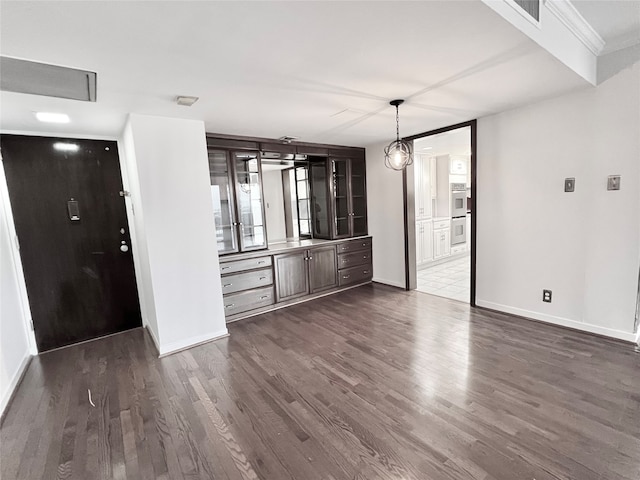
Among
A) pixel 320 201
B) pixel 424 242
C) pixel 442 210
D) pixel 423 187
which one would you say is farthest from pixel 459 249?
pixel 320 201

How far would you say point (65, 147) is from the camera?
3295 millimetres

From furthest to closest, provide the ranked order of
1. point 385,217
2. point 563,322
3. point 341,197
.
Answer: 1. point 341,197
2. point 385,217
3. point 563,322

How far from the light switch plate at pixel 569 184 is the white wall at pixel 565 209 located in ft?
0.11

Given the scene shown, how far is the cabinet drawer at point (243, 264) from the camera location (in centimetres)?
363

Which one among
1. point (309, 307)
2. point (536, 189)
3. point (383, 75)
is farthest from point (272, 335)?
point (536, 189)

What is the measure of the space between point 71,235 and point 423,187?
5687 millimetres

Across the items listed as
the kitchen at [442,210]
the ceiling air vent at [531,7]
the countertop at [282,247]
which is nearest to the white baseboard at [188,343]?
the countertop at [282,247]

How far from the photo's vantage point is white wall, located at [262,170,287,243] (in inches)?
184

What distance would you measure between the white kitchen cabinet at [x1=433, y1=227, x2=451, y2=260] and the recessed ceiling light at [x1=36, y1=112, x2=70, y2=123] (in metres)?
5.99

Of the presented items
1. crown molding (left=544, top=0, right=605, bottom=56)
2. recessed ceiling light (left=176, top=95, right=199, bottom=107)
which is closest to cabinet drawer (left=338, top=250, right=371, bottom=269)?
recessed ceiling light (left=176, top=95, right=199, bottom=107)

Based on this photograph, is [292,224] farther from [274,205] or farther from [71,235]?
[71,235]

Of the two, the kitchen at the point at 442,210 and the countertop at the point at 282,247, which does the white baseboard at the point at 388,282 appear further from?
the countertop at the point at 282,247

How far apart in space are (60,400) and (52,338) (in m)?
1.32

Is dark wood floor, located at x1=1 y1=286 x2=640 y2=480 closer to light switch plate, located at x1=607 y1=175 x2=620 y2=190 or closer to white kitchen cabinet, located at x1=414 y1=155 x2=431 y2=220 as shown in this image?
light switch plate, located at x1=607 y1=175 x2=620 y2=190
